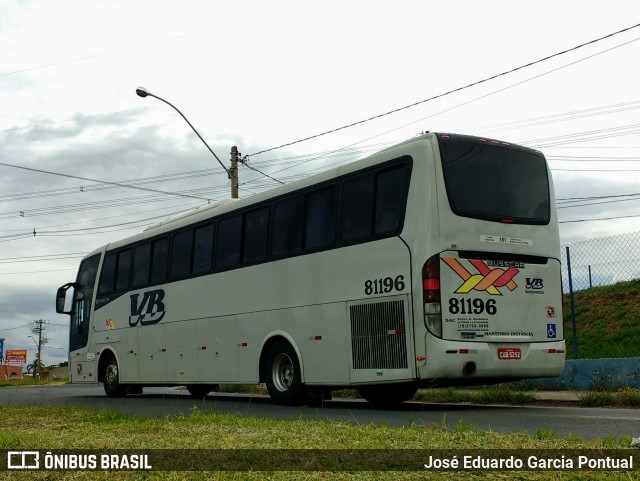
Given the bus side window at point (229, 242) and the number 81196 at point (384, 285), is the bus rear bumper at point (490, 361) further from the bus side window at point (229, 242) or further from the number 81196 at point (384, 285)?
the bus side window at point (229, 242)

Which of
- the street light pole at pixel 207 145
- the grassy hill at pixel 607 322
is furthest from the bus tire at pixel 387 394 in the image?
the street light pole at pixel 207 145

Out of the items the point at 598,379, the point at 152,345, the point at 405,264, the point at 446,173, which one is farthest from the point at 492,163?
the point at 152,345

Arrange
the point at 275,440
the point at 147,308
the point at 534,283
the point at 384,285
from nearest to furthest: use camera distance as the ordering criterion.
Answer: the point at 275,440, the point at 384,285, the point at 534,283, the point at 147,308

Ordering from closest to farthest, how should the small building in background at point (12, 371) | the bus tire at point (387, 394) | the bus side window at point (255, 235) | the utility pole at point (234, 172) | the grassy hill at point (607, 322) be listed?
the bus tire at point (387, 394) → the bus side window at point (255, 235) → the grassy hill at point (607, 322) → the utility pole at point (234, 172) → the small building in background at point (12, 371)

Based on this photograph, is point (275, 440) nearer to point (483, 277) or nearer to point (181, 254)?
point (483, 277)

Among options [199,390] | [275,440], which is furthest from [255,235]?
[275,440]

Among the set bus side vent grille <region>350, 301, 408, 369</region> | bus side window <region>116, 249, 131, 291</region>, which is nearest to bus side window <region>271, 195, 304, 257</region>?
bus side vent grille <region>350, 301, 408, 369</region>

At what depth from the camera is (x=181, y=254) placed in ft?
53.8

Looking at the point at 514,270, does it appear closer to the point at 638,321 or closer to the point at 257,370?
the point at 257,370

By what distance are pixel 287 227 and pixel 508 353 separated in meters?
4.32

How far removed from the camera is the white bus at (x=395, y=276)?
1061cm

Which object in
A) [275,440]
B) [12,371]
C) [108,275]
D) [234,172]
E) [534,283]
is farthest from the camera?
[12,371]

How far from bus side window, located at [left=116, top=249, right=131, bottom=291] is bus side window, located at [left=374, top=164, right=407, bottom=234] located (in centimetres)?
893

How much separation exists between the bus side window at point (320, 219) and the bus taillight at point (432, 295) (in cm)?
214
